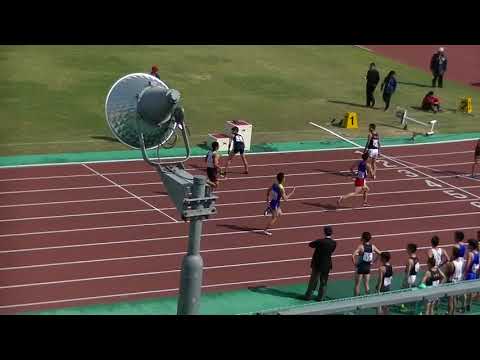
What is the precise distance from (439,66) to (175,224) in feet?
54.0

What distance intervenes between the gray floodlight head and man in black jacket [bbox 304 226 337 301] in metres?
8.69

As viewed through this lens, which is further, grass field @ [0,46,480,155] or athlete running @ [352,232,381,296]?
grass field @ [0,46,480,155]

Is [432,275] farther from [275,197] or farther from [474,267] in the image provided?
[275,197]

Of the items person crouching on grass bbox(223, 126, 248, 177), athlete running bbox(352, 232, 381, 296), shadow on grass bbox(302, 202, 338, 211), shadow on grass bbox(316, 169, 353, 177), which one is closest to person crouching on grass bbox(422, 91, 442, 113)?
shadow on grass bbox(316, 169, 353, 177)

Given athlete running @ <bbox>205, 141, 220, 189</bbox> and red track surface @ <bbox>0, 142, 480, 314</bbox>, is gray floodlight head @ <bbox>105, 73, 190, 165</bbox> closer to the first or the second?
red track surface @ <bbox>0, 142, 480, 314</bbox>

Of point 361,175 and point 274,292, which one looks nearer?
point 274,292

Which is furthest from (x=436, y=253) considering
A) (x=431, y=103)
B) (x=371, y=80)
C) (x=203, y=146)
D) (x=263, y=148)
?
(x=431, y=103)

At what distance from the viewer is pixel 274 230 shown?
2136cm

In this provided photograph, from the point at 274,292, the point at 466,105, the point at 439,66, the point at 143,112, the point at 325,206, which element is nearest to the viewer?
the point at 143,112

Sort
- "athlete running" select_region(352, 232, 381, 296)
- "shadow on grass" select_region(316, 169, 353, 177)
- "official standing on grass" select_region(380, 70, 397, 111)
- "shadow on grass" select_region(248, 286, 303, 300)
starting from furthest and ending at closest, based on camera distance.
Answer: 1. "official standing on grass" select_region(380, 70, 397, 111)
2. "shadow on grass" select_region(316, 169, 353, 177)
3. "shadow on grass" select_region(248, 286, 303, 300)
4. "athlete running" select_region(352, 232, 381, 296)

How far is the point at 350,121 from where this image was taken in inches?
1177

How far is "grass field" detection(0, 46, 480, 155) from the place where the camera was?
1099 inches

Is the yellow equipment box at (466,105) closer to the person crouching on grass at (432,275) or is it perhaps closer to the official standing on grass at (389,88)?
the official standing on grass at (389,88)

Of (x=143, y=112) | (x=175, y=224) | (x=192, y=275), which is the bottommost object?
(x=175, y=224)
